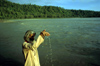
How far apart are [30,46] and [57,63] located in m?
3.50

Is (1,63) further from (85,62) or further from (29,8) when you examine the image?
(29,8)

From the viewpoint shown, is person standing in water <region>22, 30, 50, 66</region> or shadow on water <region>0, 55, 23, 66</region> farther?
shadow on water <region>0, 55, 23, 66</region>

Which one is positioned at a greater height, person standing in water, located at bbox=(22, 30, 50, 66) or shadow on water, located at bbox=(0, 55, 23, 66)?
person standing in water, located at bbox=(22, 30, 50, 66)

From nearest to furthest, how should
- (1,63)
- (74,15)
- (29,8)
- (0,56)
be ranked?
(1,63), (0,56), (29,8), (74,15)

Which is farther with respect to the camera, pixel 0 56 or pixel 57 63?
pixel 0 56

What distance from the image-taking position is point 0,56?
686 cm

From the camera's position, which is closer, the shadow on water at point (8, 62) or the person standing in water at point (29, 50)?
the person standing in water at point (29, 50)

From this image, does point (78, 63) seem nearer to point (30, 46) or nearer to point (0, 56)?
point (30, 46)

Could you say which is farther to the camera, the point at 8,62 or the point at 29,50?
the point at 8,62

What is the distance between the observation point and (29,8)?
6565 inches

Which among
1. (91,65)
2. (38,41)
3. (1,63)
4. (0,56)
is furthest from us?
(0,56)

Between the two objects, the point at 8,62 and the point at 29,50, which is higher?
the point at 29,50

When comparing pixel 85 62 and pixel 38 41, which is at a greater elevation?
pixel 38 41

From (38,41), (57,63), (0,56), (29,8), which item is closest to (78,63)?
(57,63)
